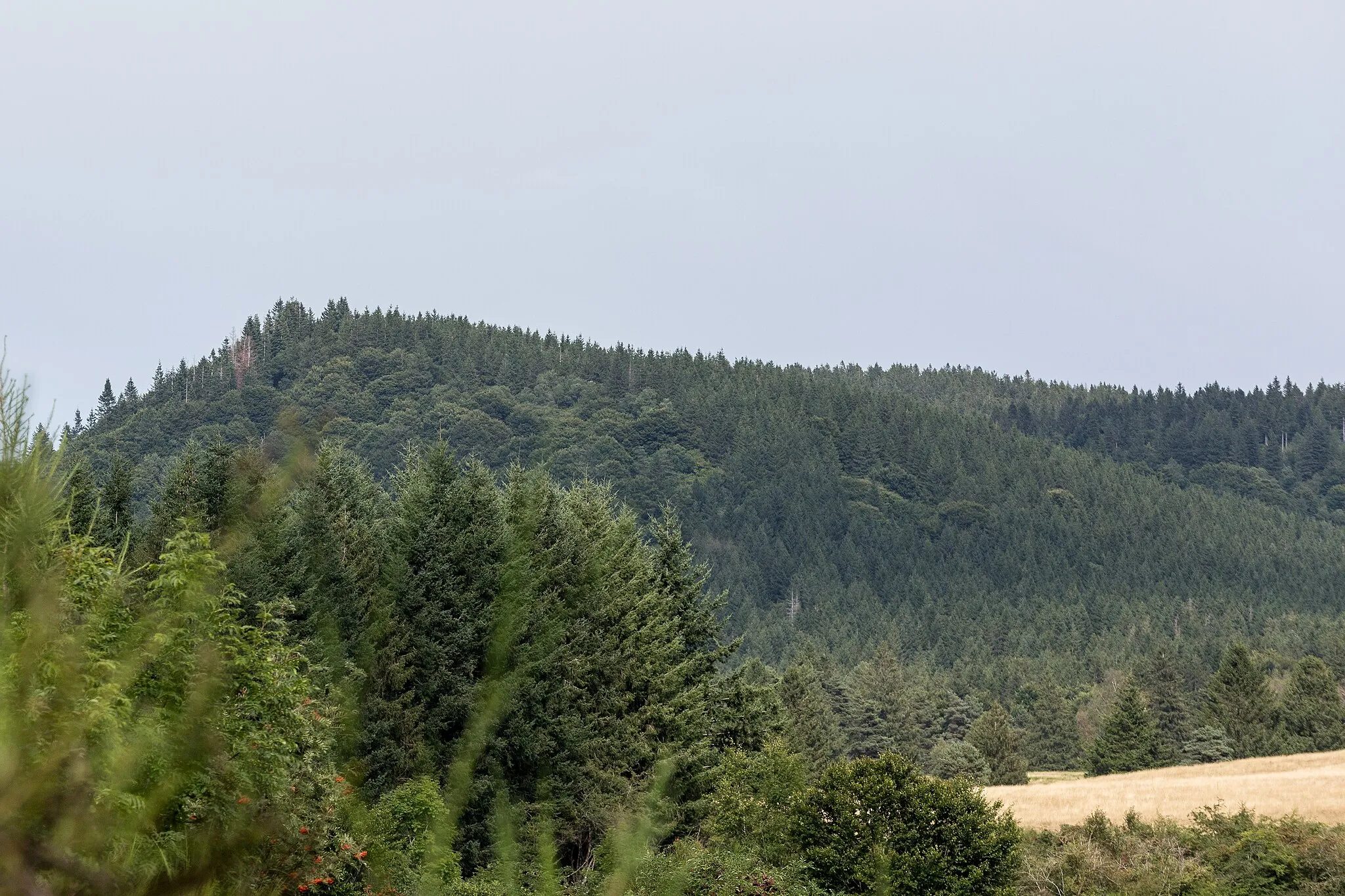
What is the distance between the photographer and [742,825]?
39.0 m

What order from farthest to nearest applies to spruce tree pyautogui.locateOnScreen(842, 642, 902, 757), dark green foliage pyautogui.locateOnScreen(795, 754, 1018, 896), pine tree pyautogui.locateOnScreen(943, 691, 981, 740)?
pine tree pyautogui.locateOnScreen(943, 691, 981, 740) → spruce tree pyautogui.locateOnScreen(842, 642, 902, 757) → dark green foliage pyautogui.locateOnScreen(795, 754, 1018, 896)

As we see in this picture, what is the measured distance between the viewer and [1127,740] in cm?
9238

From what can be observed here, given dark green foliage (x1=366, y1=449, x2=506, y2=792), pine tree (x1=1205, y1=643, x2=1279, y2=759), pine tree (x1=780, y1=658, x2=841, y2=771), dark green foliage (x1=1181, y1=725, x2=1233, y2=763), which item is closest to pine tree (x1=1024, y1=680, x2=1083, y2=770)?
dark green foliage (x1=1181, y1=725, x2=1233, y2=763)

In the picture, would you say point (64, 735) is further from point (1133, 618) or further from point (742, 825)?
point (1133, 618)

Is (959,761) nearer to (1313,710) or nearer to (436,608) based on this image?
(1313,710)

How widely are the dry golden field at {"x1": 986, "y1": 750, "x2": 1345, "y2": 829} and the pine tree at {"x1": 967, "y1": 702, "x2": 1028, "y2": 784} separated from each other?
33.1 metres

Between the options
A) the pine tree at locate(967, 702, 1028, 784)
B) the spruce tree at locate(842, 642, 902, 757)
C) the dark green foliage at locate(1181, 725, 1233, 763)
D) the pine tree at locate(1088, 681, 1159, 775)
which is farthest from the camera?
the spruce tree at locate(842, 642, 902, 757)

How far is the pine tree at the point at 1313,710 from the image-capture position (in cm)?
9475

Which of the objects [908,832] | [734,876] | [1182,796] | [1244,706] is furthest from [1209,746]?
[734,876]

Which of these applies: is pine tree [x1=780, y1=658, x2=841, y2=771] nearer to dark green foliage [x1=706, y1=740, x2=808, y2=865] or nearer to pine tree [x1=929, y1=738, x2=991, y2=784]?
pine tree [x1=929, y1=738, x2=991, y2=784]

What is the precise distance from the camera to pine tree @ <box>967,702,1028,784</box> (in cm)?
9712

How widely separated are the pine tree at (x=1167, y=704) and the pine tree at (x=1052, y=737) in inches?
319

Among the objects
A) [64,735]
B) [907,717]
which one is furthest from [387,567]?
[907,717]

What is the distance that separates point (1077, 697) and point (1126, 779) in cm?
7624
